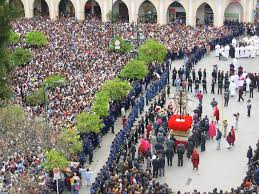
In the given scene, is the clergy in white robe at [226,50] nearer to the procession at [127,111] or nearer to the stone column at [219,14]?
the procession at [127,111]

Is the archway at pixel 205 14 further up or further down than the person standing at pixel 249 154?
further up

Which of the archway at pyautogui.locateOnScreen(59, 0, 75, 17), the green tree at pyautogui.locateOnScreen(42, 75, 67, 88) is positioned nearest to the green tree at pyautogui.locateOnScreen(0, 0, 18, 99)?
the green tree at pyautogui.locateOnScreen(42, 75, 67, 88)

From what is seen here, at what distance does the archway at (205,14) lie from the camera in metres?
51.8

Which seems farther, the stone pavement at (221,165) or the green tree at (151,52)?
the green tree at (151,52)

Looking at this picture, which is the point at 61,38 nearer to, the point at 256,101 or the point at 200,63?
the point at 200,63

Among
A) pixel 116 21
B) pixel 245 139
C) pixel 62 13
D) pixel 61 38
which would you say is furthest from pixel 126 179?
pixel 62 13

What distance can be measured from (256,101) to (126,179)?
549 inches

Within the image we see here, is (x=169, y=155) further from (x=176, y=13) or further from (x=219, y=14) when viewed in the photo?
(x=176, y=13)

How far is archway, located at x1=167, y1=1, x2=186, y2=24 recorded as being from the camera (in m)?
52.4

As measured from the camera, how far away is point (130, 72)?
3488 centimetres

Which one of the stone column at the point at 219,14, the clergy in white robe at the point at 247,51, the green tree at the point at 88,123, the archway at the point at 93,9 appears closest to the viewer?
the green tree at the point at 88,123

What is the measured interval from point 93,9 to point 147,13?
5862 millimetres

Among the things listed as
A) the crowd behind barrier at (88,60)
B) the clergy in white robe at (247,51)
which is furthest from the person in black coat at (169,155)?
the clergy in white robe at (247,51)

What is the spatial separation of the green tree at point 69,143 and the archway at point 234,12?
29046 mm
